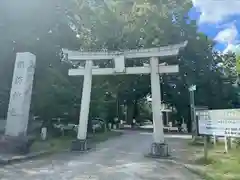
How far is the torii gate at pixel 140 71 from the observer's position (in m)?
13.2

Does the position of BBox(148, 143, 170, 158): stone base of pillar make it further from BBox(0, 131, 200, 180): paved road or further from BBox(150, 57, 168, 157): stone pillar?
BBox(0, 131, 200, 180): paved road

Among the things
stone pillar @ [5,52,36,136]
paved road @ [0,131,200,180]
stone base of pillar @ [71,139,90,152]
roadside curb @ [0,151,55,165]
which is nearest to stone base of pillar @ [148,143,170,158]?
paved road @ [0,131,200,180]

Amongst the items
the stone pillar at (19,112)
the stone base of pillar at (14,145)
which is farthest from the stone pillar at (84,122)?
the stone base of pillar at (14,145)

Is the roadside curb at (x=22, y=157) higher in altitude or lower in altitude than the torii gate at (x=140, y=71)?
lower

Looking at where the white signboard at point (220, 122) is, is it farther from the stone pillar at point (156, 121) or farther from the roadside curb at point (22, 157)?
the roadside curb at point (22, 157)

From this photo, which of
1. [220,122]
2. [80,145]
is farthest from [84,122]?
[220,122]

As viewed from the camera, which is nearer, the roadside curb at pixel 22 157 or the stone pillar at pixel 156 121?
the roadside curb at pixel 22 157

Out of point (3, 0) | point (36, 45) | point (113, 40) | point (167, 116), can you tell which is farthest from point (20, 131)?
point (167, 116)

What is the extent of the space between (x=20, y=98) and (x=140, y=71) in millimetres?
5718

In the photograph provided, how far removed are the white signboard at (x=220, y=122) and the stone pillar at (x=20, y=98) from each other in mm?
7807

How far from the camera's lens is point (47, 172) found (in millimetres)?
9148

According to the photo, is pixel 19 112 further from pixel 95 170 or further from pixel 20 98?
pixel 95 170

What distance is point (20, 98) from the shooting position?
45.1 ft

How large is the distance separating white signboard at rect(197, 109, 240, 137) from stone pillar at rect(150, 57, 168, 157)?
7.66ft
